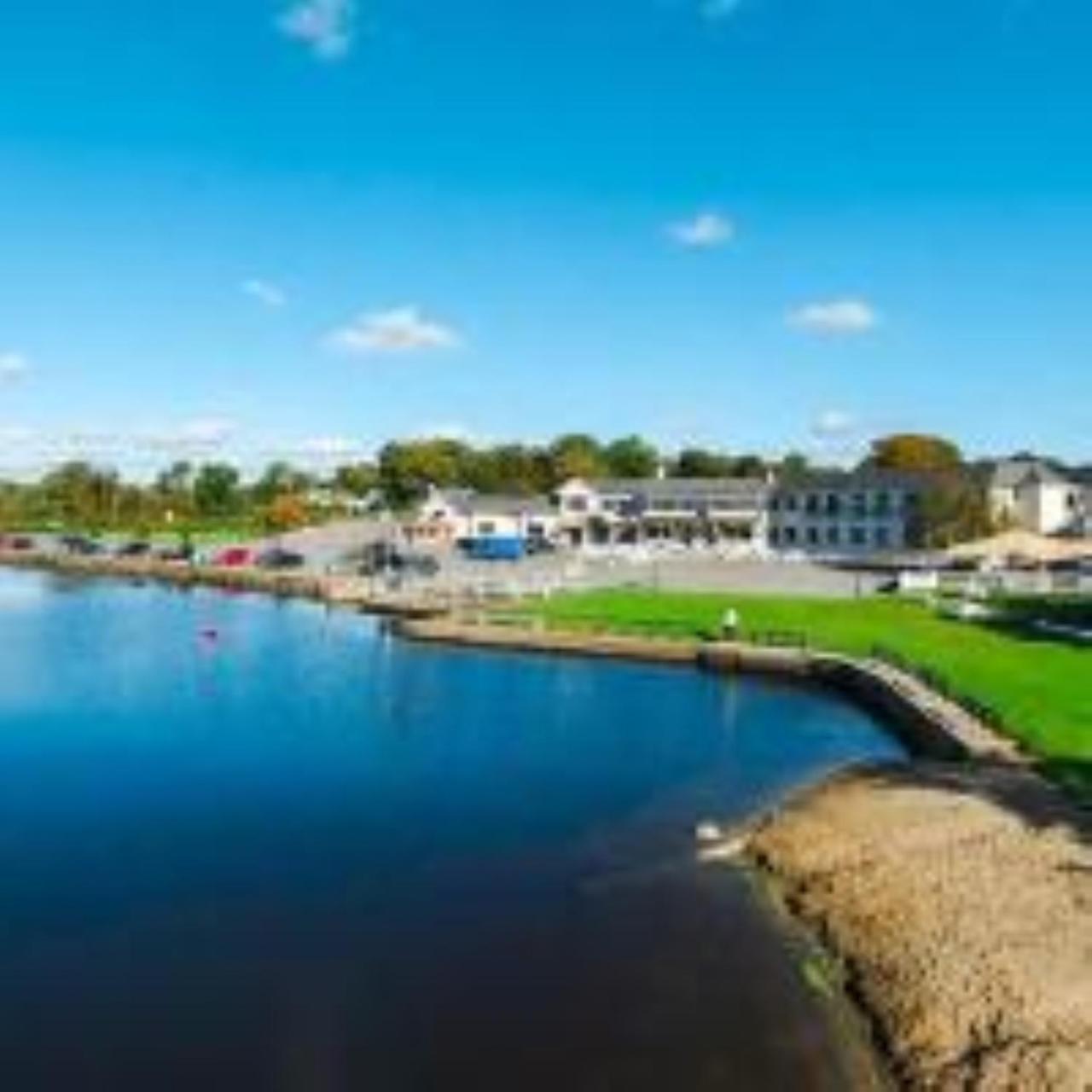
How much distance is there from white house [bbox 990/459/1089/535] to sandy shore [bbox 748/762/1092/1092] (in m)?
122

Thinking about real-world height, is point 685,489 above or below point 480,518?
above

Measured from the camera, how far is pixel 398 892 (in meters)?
38.0

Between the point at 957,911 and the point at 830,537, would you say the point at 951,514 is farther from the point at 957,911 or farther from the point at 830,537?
the point at 957,911

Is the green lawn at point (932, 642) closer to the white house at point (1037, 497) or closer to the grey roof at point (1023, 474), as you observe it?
the white house at point (1037, 497)

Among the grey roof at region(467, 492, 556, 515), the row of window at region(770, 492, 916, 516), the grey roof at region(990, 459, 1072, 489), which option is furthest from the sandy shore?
the grey roof at region(467, 492, 556, 515)

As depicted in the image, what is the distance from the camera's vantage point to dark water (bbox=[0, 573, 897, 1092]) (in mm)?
27703

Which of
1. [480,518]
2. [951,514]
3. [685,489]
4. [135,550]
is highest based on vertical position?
[685,489]

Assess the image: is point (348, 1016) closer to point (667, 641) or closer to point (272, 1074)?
point (272, 1074)

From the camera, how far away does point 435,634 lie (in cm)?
9469

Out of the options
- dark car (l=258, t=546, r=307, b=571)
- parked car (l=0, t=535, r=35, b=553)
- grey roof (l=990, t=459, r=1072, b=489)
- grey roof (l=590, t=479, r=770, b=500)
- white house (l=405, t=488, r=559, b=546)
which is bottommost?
dark car (l=258, t=546, r=307, b=571)

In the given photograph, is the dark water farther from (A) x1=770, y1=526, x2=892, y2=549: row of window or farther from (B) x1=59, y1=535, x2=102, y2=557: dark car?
(B) x1=59, y1=535, x2=102, y2=557: dark car

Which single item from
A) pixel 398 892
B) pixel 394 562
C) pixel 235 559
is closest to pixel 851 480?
pixel 394 562

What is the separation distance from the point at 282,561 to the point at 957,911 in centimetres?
11735

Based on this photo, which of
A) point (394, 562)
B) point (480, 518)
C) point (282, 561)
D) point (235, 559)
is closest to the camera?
point (394, 562)
